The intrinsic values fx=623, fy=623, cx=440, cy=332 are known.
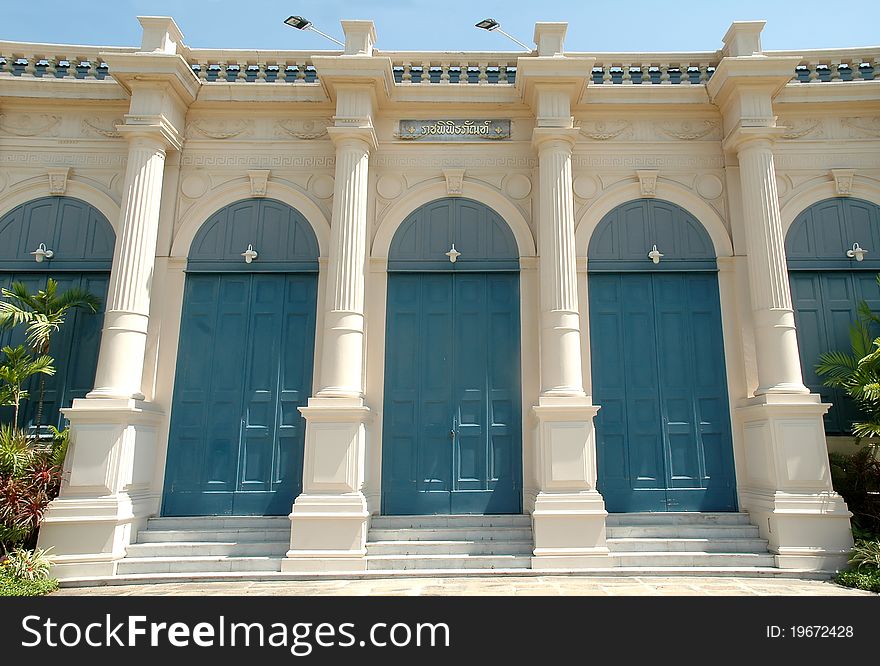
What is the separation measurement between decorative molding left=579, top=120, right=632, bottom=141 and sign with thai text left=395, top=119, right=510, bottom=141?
4.01 feet

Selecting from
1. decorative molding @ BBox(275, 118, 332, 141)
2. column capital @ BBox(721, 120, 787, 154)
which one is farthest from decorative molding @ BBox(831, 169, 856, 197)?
decorative molding @ BBox(275, 118, 332, 141)

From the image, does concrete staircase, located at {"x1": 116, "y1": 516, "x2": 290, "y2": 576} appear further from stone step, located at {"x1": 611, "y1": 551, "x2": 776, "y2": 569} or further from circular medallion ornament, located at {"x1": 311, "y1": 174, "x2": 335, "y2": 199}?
circular medallion ornament, located at {"x1": 311, "y1": 174, "x2": 335, "y2": 199}

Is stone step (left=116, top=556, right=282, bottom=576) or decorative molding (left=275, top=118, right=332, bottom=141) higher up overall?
decorative molding (left=275, top=118, right=332, bottom=141)

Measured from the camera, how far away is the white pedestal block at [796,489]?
727 cm

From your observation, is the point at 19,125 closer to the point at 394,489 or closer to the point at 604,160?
the point at 394,489

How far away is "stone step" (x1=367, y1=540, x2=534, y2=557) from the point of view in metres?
7.59

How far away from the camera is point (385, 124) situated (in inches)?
376

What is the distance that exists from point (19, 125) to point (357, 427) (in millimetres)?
7151

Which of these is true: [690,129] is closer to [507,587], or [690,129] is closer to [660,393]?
[660,393]

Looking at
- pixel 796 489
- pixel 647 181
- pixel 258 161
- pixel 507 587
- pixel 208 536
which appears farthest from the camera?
pixel 258 161

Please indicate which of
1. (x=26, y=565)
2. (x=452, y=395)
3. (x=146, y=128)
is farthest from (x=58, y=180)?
(x=452, y=395)

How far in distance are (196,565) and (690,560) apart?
581cm

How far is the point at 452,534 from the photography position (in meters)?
7.88

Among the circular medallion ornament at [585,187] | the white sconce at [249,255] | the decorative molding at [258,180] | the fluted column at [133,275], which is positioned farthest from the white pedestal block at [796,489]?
the fluted column at [133,275]
